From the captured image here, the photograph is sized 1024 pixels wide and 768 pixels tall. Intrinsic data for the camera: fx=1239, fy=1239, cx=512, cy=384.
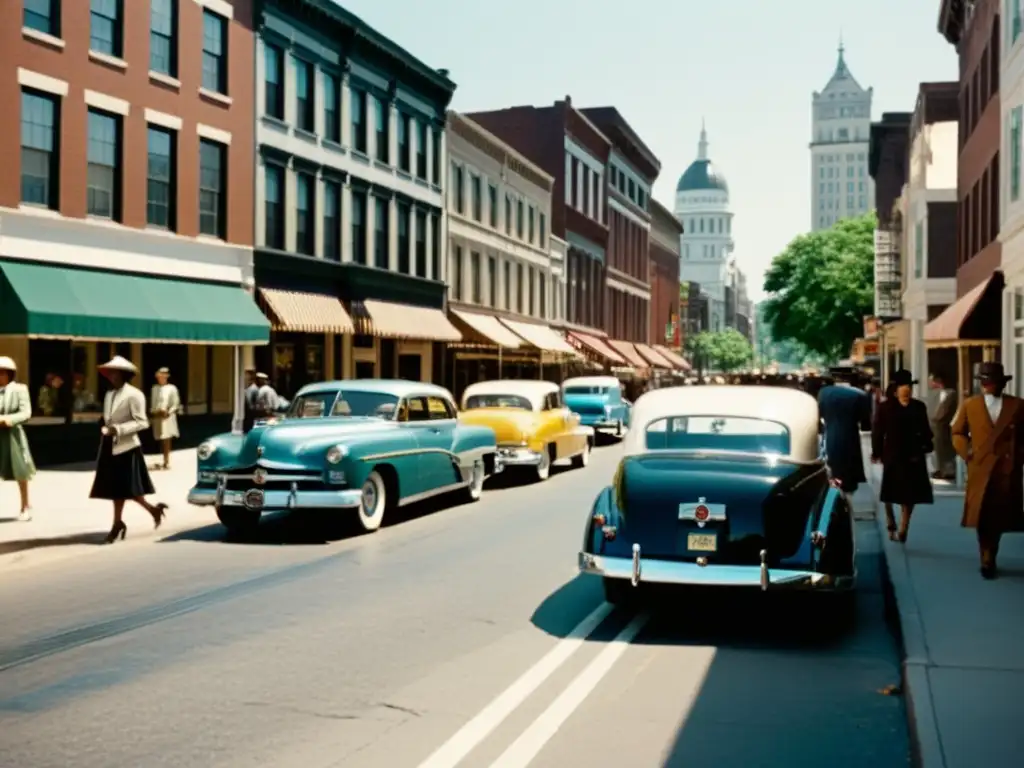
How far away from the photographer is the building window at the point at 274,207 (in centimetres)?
2994

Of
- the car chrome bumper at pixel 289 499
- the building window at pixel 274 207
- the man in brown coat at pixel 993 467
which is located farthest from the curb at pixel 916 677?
the building window at pixel 274 207

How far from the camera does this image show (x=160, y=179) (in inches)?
1017

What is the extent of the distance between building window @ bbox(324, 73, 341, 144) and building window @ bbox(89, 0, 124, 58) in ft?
30.0

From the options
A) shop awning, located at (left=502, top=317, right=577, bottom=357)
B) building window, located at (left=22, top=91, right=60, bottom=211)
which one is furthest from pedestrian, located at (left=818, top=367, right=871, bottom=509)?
shop awning, located at (left=502, top=317, right=577, bottom=357)

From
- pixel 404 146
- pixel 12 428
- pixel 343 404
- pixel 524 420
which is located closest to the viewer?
pixel 12 428

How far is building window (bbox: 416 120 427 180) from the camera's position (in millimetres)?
39562

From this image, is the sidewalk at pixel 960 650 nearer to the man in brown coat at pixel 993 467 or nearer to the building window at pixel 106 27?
the man in brown coat at pixel 993 467

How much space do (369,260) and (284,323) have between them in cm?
676

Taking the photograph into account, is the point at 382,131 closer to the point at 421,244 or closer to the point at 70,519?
the point at 421,244

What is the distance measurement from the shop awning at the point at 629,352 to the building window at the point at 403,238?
2925 cm

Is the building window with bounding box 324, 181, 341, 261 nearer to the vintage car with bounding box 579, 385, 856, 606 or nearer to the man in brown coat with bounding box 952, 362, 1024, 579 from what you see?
the man in brown coat with bounding box 952, 362, 1024, 579

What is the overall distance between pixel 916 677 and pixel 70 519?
10.9m

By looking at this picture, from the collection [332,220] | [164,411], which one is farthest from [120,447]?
[332,220]

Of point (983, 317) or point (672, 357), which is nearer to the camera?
point (983, 317)
